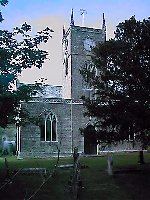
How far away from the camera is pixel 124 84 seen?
18.5m

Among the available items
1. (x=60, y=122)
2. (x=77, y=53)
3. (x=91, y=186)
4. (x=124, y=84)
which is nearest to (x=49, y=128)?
(x=60, y=122)

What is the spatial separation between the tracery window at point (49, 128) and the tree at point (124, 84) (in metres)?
16.1

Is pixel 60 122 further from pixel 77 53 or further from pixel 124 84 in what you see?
pixel 124 84

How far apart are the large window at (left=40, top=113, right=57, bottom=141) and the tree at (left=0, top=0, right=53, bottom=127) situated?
2124 centimetres

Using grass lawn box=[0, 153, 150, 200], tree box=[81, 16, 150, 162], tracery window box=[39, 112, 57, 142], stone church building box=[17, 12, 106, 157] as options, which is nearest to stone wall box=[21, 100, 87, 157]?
stone church building box=[17, 12, 106, 157]

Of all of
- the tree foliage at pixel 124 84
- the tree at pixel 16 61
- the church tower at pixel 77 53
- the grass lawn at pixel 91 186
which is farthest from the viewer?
the church tower at pixel 77 53

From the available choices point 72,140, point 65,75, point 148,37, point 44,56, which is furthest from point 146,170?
point 65,75

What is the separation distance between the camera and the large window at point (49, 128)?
35.5m

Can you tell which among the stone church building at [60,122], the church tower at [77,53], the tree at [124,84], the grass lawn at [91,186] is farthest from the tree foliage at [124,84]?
the church tower at [77,53]

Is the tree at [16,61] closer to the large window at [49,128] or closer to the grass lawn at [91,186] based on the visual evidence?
the grass lawn at [91,186]

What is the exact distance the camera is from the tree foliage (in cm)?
1741

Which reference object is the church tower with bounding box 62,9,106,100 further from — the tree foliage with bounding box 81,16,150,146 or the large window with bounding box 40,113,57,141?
the tree foliage with bounding box 81,16,150,146

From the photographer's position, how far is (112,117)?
59.9ft

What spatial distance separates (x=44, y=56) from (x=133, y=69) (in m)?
6.74
